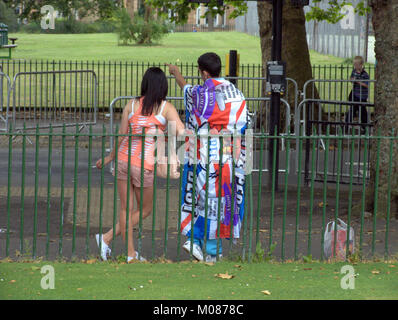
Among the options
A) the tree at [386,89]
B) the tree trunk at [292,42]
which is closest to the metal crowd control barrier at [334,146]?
the tree at [386,89]

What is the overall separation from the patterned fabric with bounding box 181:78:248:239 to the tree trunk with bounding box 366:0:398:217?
2.40 metres

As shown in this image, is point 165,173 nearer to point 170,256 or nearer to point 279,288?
point 170,256

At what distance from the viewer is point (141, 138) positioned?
7.69m

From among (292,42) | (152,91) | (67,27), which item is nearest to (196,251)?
(152,91)

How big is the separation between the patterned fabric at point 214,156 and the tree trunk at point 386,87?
240cm

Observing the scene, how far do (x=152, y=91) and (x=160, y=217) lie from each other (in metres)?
2.92

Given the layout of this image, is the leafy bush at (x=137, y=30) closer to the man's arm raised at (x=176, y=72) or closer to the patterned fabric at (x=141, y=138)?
the man's arm raised at (x=176, y=72)

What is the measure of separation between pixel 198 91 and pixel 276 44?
14.0ft

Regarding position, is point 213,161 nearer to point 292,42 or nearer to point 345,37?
point 292,42

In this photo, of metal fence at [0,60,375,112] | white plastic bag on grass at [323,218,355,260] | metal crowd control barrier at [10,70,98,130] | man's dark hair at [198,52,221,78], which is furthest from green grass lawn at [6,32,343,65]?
white plastic bag on grass at [323,218,355,260]

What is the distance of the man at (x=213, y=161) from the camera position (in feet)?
25.9

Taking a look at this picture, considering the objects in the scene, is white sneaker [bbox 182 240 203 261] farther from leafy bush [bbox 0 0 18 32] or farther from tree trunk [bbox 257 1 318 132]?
leafy bush [bbox 0 0 18 32]

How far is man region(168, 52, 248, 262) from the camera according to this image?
789 cm

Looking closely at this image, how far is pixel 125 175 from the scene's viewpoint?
309 inches
